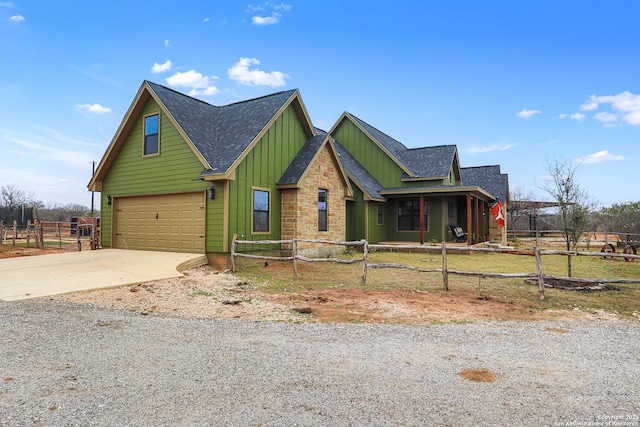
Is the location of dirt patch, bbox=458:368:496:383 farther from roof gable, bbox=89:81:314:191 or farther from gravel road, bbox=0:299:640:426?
roof gable, bbox=89:81:314:191

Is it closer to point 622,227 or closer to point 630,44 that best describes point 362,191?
point 630,44

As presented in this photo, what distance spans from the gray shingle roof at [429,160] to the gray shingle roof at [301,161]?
784 cm

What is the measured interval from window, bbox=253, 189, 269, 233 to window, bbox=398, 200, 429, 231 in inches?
402

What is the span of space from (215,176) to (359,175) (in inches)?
407

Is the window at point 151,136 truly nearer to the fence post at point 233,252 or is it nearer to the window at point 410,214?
the fence post at point 233,252

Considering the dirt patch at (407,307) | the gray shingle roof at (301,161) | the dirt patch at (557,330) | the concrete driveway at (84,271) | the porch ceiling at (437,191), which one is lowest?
the dirt patch at (557,330)

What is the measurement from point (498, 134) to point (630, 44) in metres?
9.55

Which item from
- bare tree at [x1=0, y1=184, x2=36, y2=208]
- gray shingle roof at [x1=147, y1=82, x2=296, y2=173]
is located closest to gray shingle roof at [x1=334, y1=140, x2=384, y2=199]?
gray shingle roof at [x1=147, y1=82, x2=296, y2=173]

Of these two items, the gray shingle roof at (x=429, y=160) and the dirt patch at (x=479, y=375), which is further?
the gray shingle roof at (x=429, y=160)

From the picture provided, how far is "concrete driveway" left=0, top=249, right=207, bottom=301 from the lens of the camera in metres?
7.71

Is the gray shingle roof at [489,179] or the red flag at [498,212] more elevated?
the gray shingle roof at [489,179]

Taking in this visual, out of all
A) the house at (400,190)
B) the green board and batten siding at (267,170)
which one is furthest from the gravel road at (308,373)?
the house at (400,190)

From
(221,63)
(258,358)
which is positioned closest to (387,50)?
(221,63)

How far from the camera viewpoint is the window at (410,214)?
20.5m
